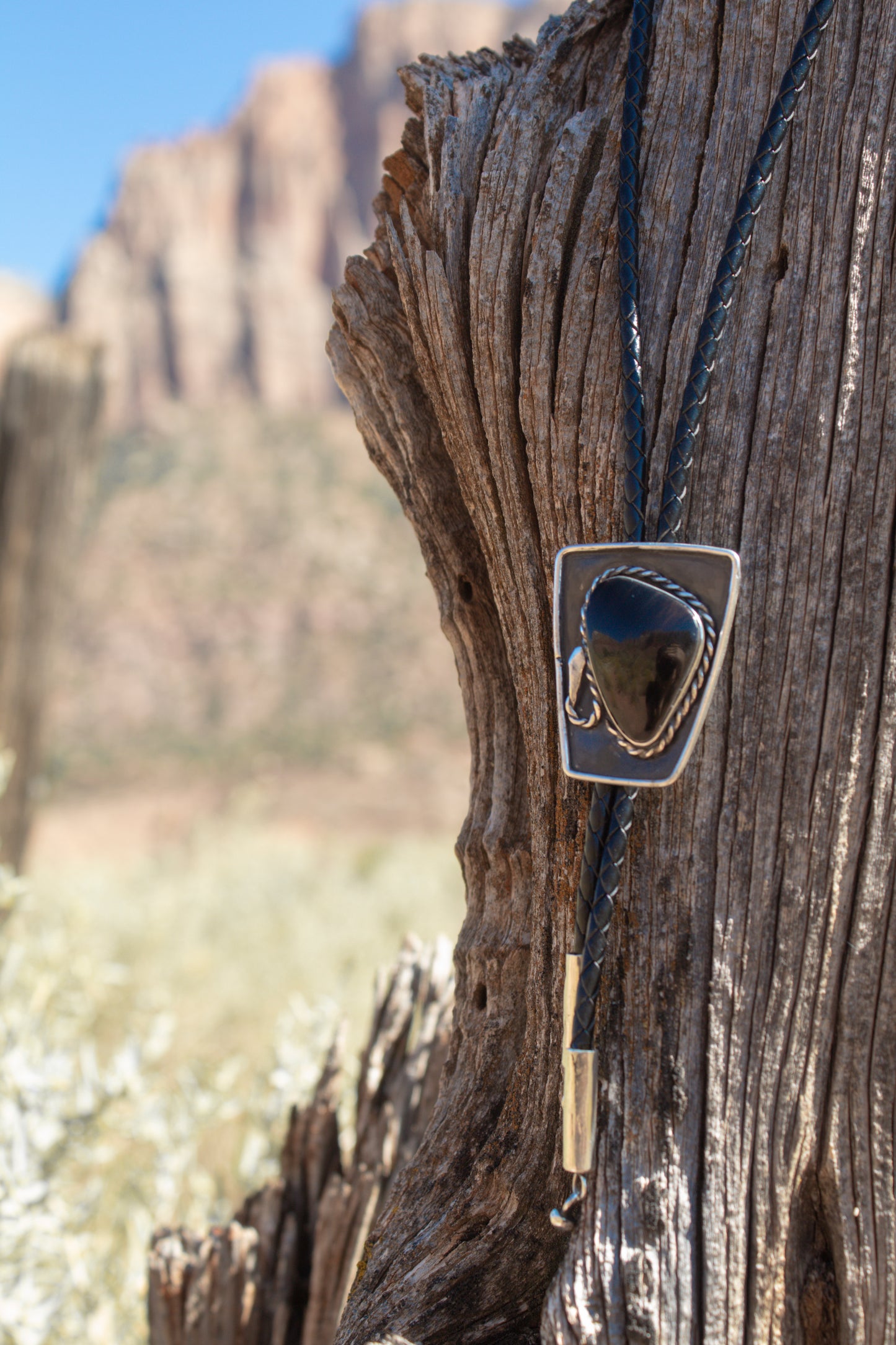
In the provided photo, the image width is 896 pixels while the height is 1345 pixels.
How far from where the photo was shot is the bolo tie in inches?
37.4

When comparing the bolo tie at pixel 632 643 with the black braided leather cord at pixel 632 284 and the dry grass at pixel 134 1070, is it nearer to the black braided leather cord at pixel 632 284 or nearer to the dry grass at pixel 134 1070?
the black braided leather cord at pixel 632 284

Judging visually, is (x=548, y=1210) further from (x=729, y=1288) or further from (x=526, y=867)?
(x=526, y=867)

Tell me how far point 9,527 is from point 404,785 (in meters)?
24.2

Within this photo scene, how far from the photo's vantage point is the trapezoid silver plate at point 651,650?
948mm

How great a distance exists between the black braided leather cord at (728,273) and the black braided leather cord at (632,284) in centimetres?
3

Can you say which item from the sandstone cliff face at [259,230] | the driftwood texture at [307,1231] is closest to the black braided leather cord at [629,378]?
the driftwood texture at [307,1231]

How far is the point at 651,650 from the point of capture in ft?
3.11

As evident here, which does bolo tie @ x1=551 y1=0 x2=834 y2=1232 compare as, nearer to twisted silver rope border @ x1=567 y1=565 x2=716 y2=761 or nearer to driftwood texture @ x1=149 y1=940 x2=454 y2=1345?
twisted silver rope border @ x1=567 y1=565 x2=716 y2=761

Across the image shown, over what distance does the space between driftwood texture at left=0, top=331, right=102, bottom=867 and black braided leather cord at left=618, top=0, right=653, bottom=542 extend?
10.7 feet

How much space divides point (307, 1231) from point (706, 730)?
3.94 feet

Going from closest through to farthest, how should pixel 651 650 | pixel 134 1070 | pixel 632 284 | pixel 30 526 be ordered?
1. pixel 651 650
2. pixel 632 284
3. pixel 134 1070
4. pixel 30 526

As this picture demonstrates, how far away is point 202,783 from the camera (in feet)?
88.4

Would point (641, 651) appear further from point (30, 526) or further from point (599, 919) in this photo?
point (30, 526)

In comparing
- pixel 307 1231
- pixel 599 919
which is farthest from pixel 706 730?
pixel 307 1231
